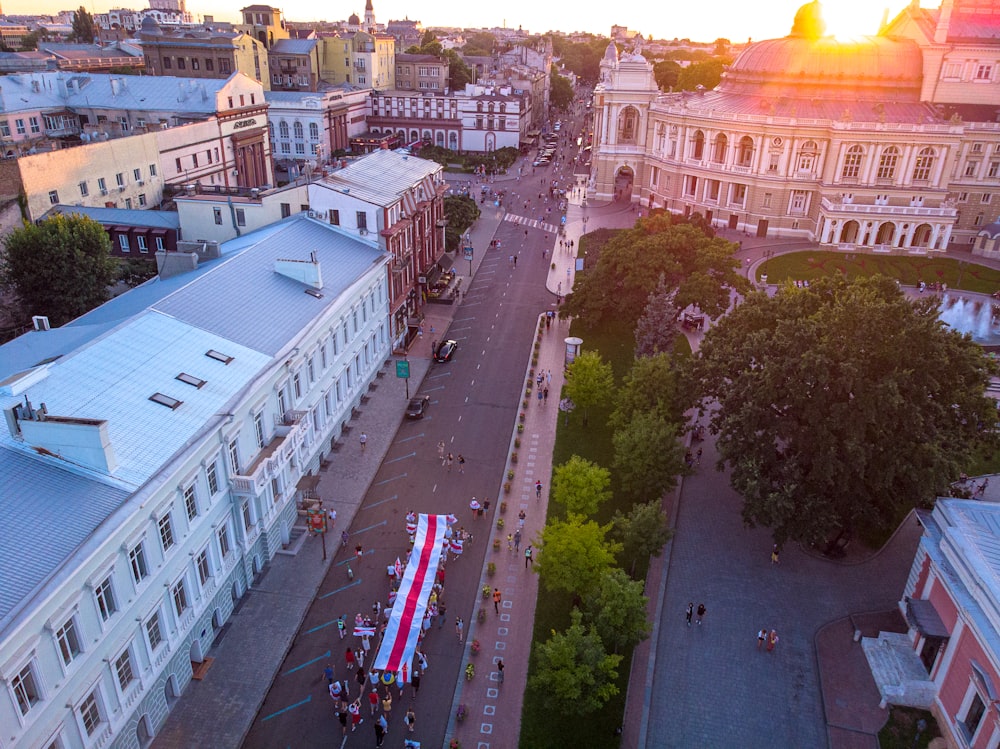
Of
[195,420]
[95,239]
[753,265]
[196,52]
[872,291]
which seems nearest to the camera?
[195,420]

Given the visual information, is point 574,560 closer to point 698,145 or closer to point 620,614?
point 620,614

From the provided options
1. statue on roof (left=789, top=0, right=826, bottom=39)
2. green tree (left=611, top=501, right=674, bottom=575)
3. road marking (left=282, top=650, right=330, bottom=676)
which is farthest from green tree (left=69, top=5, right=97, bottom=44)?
green tree (left=611, top=501, right=674, bottom=575)

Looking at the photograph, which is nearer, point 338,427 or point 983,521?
point 983,521

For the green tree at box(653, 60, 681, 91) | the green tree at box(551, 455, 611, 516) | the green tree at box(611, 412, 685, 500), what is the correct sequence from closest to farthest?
the green tree at box(551, 455, 611, 516) < the green tree at box(611, 412, 685, 500) < the green tree at box(653, 60, 681, 91)

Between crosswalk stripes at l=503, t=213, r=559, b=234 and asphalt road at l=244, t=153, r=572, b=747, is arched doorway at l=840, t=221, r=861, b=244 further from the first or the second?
asphalt road at l=244, t=153, r=572, b=747

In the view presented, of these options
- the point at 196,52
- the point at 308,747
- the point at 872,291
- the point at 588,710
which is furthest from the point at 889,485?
the point at 196,52

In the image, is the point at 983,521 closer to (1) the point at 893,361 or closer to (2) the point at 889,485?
(2) the point at 889,485

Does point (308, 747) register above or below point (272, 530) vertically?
below

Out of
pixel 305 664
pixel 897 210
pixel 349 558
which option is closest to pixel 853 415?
pixel 349 558
